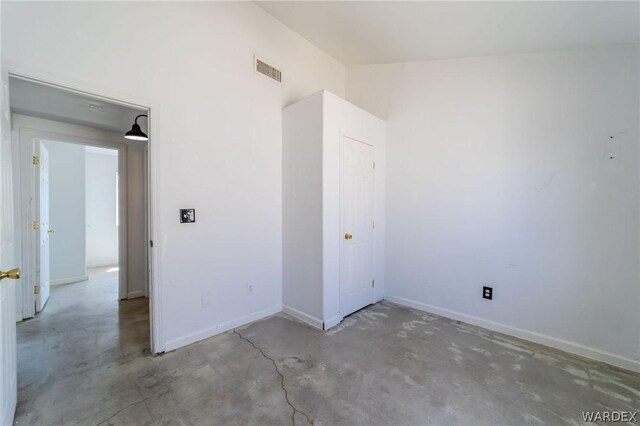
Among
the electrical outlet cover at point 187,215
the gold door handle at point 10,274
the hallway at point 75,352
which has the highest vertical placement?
the electrical outlet cover at point 187,215

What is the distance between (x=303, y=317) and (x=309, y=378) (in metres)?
0.98

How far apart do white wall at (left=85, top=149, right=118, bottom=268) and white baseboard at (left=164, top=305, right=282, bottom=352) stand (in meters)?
4.93

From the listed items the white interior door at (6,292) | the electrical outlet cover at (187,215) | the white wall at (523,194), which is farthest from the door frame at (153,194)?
the white wall at (523,194)

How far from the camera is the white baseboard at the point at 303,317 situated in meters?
2.80

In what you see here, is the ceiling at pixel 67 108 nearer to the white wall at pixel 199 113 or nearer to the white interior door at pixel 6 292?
the white wall at pixel 199 113

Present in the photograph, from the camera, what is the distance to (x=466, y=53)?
279cm

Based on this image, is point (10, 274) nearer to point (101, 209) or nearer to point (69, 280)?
point (69, 280)

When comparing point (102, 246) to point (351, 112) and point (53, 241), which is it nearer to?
point (53, 241)

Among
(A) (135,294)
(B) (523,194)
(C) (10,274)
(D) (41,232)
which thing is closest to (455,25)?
(B) (523,194)

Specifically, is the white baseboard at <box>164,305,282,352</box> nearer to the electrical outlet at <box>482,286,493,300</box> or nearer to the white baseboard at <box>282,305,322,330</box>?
the white baseboard at <box>282,305,322,330</box>

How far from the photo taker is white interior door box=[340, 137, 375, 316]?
300 cm

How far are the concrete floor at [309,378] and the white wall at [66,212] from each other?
201 centimetres

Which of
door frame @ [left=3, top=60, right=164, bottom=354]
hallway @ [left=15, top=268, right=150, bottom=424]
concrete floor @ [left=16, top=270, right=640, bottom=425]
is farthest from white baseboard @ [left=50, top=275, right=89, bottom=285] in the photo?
door frame @ [left=3, top=60, right=164, bottom=354]

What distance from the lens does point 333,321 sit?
9.34ft
